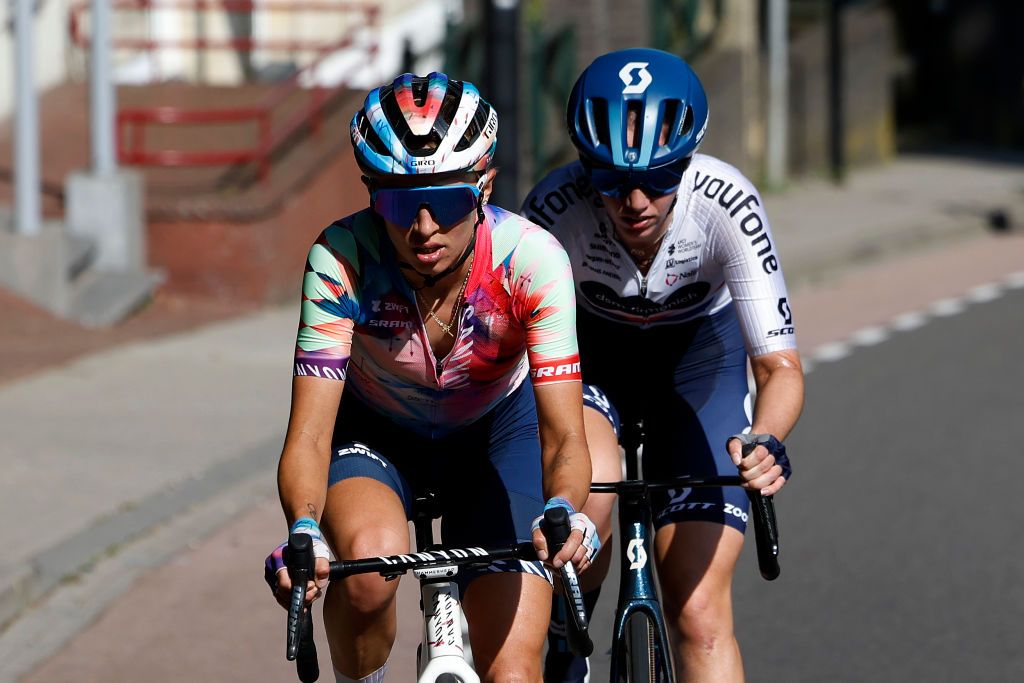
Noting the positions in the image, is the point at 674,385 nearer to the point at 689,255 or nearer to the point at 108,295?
the point at 689,255

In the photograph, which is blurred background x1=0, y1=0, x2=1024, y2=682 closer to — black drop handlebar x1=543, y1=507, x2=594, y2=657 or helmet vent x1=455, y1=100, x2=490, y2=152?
black drop handlebar x1=543, y1=507, x2=594, y2=657

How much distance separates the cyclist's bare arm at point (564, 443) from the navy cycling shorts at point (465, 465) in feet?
0.86

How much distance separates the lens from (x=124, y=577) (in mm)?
6922

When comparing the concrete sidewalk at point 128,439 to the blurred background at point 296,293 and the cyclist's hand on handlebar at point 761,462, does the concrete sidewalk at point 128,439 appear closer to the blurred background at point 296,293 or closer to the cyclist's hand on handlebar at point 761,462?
the blurred background at point 296,293

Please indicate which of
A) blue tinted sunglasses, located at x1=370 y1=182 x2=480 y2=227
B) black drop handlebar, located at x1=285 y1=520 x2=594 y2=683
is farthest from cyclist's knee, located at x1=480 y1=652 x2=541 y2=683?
blue tinted sunglasses, located at x1=370 y1=182 x2=480 y2=227

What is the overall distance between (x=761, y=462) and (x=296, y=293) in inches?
389

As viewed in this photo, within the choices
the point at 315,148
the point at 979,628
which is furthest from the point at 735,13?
the point at 979,628

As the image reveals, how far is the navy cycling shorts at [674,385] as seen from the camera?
15.7ft

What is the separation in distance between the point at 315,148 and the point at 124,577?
7.73m

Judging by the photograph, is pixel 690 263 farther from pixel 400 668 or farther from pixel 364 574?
pixel 400 668

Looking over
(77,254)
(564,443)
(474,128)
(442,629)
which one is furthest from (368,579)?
(77,254)

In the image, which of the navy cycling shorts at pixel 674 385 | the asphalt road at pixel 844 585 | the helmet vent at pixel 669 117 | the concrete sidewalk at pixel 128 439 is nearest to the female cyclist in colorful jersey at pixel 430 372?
the helmet vent at pixel 669 117

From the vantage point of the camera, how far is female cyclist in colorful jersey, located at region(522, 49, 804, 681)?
438cm

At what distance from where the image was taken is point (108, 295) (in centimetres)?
1238
